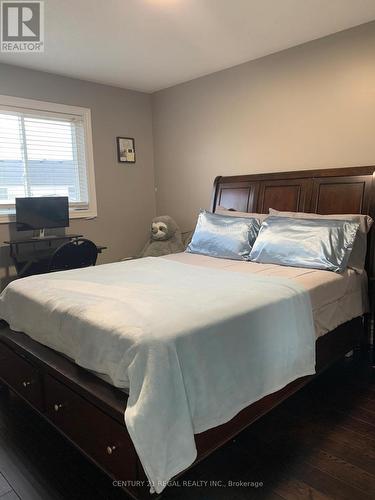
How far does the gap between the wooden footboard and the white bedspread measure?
0.07 m

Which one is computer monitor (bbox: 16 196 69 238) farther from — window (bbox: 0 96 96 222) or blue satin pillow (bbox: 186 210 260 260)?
blue satin pillow (bbox: 186 210 260 260)

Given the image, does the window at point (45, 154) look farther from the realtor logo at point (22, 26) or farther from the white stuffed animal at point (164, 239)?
the white stuffed animal at point (164, 239)

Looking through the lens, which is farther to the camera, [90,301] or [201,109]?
[201,109]

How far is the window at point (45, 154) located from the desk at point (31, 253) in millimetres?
333

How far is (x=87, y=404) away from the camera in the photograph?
161cm

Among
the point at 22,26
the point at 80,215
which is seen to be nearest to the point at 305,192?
the point at 80,215

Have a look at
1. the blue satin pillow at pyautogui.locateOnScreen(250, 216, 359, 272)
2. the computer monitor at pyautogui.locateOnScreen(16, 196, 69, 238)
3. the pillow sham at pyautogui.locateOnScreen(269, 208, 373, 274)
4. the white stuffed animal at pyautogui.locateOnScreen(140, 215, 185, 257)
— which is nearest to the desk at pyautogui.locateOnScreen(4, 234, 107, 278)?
the computer monitor at pyautogui.locateOnScreen(16, 196, 69, 238)

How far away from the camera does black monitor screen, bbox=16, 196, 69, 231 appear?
3574mm

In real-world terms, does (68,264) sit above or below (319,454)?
above

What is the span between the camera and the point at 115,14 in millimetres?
2602

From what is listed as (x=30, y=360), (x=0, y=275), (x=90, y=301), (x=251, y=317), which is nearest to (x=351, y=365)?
(x=251, y=317)

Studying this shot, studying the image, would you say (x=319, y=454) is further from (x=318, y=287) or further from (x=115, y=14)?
(x=115, y=14)

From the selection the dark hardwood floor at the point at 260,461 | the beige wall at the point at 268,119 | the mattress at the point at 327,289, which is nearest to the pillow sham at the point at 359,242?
the mattress at the point at 327,289

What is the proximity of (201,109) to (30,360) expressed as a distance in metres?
3.19
